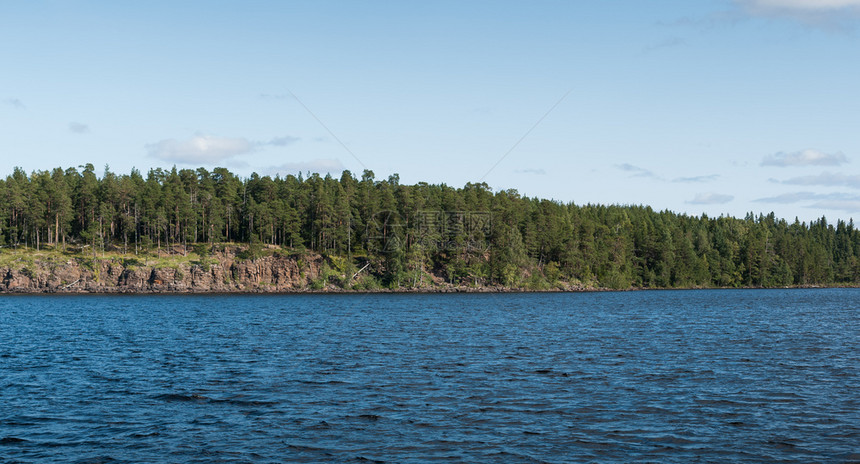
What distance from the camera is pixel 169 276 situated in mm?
139375

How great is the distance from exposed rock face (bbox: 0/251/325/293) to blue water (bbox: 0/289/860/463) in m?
85.5

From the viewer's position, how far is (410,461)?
19.8 m

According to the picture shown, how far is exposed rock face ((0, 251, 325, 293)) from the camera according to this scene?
133750 millimetres

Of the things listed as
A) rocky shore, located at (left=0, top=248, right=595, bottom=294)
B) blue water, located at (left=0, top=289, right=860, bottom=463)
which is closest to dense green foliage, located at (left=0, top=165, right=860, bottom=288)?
rocky shore, located at (left=0, top=248, right=595, bottom=294)

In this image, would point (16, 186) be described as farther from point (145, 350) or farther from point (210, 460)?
point (210, 460)

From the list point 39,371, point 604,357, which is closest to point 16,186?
point 39,371

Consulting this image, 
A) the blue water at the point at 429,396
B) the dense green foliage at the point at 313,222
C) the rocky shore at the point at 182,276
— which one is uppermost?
the dense green foliage at the point at 313,222

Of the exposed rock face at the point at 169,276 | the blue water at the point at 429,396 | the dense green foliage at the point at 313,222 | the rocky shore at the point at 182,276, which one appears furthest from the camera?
the dense green foliage at the point at 313,222

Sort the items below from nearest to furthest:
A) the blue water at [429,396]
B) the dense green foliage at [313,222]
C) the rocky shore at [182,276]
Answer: the blue water at [429,396]
the rocky shore at [182,276]
the dense green foliage at [313,222]

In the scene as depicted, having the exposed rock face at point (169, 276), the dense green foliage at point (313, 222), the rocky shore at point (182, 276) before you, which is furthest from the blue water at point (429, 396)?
the dense green foliage at point (313, 222)

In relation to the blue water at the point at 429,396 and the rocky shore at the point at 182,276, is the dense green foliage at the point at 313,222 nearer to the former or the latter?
the rocky shore at the point at 182,276

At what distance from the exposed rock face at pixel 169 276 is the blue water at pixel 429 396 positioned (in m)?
85.5

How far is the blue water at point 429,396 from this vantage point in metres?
21.2

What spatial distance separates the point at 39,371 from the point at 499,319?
Result: 156ft
